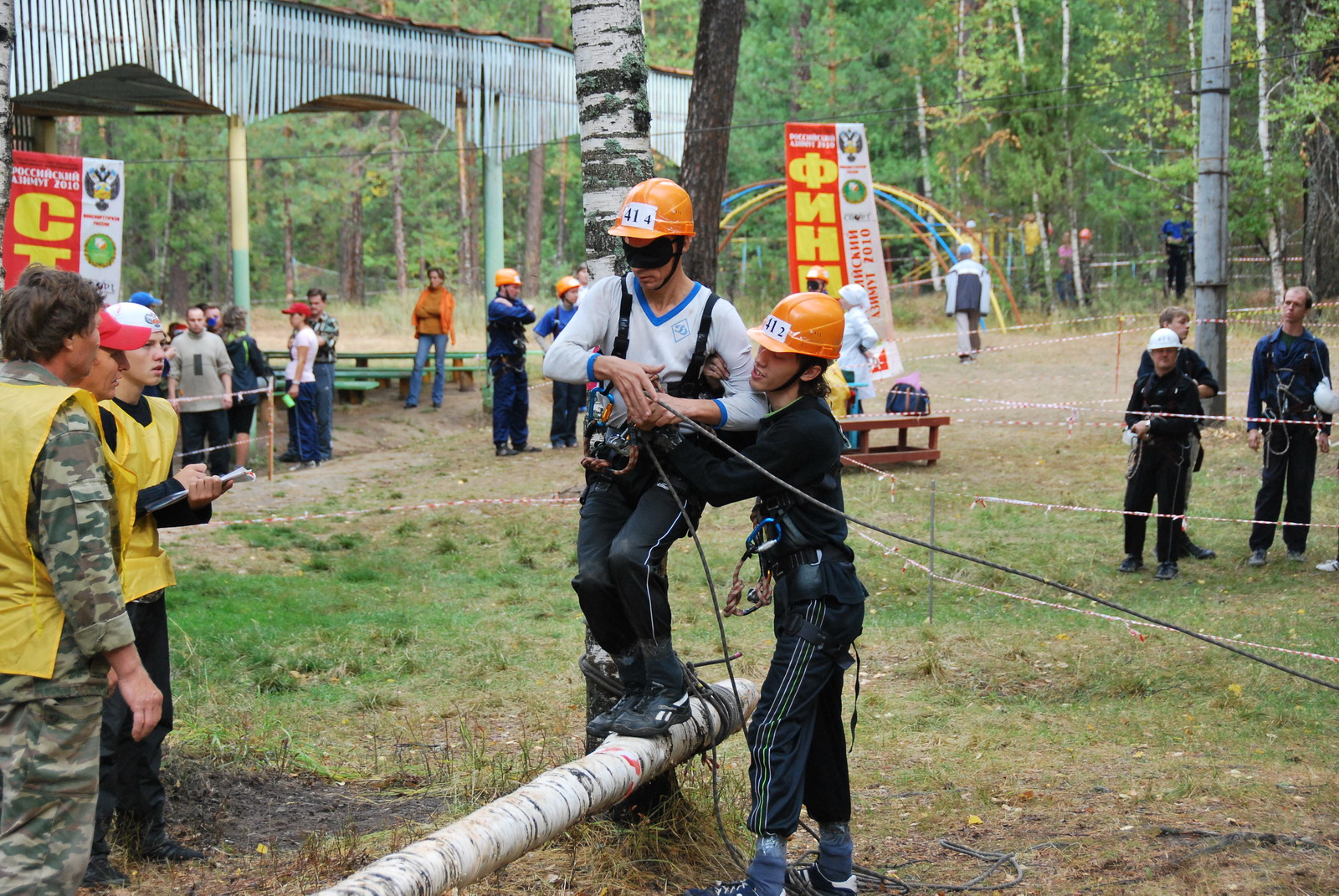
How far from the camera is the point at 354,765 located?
574 cm

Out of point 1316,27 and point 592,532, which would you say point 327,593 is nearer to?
point 592,532

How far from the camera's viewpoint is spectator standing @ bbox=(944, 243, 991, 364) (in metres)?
21.0

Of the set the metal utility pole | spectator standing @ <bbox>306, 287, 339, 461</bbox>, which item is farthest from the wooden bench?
spectator standing @ <bbox>306, 287, 339, 461</bbox>

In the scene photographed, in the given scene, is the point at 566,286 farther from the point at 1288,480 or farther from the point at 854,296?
the point at 1288,480

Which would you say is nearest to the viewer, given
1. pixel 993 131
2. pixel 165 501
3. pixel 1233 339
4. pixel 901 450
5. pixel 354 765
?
pixel 165 501

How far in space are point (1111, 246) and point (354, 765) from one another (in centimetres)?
3602

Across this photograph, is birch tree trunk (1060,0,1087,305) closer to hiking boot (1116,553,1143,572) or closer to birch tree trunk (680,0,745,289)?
birch tree trunk (680,0,745,289)

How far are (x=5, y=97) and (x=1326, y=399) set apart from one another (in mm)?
8897

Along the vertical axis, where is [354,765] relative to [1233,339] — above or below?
below

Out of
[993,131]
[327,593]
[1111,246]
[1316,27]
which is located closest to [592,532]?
[327,593]

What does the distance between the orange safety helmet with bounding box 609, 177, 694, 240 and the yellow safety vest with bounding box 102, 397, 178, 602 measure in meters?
1.88

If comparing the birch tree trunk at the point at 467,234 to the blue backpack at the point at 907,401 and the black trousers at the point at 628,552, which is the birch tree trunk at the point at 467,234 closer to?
the blue backpack at the point at 907,401

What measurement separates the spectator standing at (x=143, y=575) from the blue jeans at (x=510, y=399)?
10484 millimetres

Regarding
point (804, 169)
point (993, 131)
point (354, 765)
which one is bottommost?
point (354, 765)
